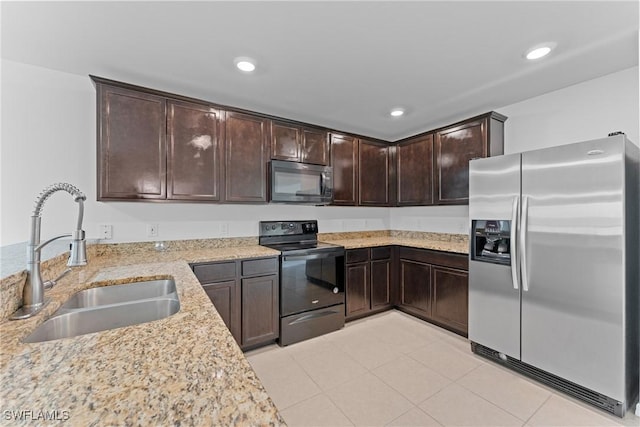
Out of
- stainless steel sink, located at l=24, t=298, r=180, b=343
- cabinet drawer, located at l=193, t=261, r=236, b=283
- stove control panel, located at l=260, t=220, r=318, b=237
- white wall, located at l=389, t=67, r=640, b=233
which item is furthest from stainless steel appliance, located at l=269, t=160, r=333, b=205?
white wall, located at l=389, t=67, r=640, b=233

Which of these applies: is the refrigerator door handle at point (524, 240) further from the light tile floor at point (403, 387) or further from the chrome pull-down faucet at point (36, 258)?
the chrome pull-down faucet at point (36, 258)

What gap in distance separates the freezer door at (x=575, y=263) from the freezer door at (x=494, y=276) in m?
0.07

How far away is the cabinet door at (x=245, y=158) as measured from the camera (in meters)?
2.69

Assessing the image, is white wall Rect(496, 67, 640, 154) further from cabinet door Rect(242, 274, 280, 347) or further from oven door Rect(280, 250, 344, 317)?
cabinet door Rect(242, 274, 280, 347)

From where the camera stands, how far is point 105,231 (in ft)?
7.88

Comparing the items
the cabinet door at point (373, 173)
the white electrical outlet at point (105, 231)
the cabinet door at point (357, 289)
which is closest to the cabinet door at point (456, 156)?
the cabinet door at point (373, 173)

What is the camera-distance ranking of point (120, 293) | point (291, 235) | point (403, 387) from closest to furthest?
point (120, 293), point (403, 387), point (291, 235)

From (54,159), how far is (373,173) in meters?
3.29

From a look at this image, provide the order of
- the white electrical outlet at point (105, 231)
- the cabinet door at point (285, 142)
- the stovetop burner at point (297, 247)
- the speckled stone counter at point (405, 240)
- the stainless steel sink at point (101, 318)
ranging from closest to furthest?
the stainless steel sink at point (101, 318) < the white electrical outlet at point (105, 231) < the stovetop burner at point (297, 247) < the cabinet door at point (285, 142) < the speckled stone counter at point (405, 240)

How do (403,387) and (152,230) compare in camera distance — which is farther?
(152,230)

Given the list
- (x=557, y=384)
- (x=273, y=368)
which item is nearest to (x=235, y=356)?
(x=273, y=368)

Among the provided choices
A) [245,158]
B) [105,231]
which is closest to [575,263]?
[245,158]

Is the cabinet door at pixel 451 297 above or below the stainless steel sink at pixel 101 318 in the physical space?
below

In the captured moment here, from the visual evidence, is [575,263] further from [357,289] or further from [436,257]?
[357,289]
